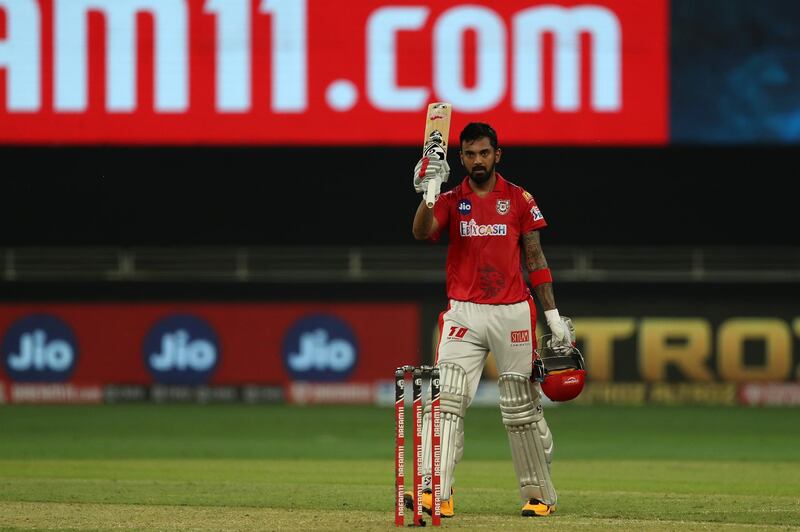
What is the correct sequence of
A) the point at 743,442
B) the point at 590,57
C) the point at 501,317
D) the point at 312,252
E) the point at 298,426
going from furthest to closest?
the point at 312,252 → the point at 590,57 → the point at 298,426 → the point at 743,442 → the point at 501,317

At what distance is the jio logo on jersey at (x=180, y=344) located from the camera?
1981 centimetres

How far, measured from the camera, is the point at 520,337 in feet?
25.1

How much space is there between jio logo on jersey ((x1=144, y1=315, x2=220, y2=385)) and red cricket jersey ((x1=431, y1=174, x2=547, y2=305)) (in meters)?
12.5

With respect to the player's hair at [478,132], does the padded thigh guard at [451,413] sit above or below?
below

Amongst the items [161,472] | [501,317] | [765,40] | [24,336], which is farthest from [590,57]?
[501,317]

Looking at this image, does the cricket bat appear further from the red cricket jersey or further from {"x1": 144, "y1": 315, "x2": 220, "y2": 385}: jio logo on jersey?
{"x1": 144, "y1": 315, "x2": 220, "y2": 385}: jio logo on jersey

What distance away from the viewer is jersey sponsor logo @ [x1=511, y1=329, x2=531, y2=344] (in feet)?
25.1

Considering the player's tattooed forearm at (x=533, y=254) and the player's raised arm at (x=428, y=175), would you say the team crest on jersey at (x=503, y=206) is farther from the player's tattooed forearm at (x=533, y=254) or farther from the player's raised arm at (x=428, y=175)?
the player's raised arm at (x=428, y=175)

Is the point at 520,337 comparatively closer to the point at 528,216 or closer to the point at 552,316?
the point at 552,316

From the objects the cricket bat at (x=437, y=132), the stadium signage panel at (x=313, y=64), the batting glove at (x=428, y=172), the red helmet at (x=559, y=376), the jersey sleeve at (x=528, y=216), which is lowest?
the red helmet at (x=559, y=376)

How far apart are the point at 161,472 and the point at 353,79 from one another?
29.8ft

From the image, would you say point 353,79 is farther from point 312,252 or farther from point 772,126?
point 772,126

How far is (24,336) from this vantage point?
19.8 meters

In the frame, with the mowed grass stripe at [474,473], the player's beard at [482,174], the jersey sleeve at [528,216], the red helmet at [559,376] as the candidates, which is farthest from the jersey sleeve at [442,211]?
the mowed grass stripe at [474,473]
